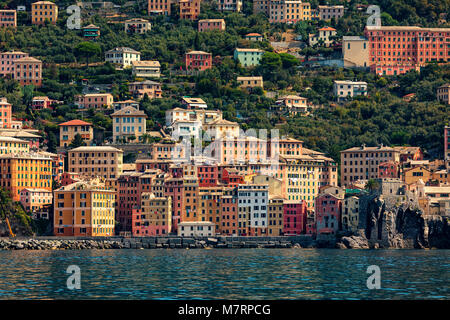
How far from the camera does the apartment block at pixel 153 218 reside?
3863 inches

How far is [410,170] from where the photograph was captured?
106625 millimetres

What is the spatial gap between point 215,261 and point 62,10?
314 feet

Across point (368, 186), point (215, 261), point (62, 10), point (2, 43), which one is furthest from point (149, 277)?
point (62, 10)

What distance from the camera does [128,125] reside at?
118 meters

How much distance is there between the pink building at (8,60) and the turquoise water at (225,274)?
54.9 m

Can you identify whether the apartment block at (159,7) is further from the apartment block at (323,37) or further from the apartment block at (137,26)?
the apartment block at (323,37)

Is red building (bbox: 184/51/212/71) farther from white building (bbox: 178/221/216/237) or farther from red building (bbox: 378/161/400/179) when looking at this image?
white building (bbox: 178/221/216/237)

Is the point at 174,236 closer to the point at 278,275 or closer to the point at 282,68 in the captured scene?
the point at 278,275

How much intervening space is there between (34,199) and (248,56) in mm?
47602

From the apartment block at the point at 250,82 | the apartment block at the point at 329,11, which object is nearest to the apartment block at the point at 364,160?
the apartment block at the point at 250,82

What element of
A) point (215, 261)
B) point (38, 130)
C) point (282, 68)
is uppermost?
point (282, 68)

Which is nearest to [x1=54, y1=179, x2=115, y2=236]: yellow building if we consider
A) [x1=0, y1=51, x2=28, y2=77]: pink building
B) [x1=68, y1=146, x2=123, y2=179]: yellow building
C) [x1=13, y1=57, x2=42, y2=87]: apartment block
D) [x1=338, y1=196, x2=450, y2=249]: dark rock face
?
[x1=68, y1=146, x2=123, y2=179]: yellow building

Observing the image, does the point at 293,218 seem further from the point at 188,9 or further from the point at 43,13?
the point at 43,13

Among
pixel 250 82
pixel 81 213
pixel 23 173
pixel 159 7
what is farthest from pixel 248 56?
pixel 81 213
